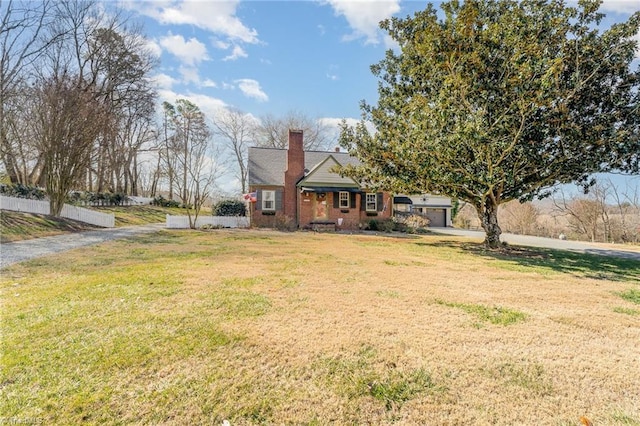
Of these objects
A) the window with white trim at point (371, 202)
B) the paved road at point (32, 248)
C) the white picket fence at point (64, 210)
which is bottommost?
the paved road at point (32, 248)

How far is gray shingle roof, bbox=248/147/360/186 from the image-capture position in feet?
69.4

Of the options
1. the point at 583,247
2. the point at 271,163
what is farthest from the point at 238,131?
the point at 583,247

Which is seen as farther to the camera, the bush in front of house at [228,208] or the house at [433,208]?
the house at [433,208]

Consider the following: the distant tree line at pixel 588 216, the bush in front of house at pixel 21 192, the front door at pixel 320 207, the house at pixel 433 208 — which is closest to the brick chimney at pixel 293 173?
the front door at pixel 320 207

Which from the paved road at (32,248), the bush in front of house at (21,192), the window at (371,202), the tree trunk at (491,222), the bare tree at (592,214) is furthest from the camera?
the bare tree at (592,214)

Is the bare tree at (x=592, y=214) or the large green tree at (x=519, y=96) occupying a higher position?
the large green tree at (x=519, y=96)

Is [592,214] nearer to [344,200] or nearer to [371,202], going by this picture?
[371,202]

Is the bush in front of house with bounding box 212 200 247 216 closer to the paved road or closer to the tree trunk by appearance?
the paved road

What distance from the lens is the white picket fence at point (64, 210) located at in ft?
49.9

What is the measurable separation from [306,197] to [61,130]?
44.3 ft

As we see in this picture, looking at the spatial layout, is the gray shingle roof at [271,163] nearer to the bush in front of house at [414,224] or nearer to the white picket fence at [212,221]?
the white picket fence at [212,221]

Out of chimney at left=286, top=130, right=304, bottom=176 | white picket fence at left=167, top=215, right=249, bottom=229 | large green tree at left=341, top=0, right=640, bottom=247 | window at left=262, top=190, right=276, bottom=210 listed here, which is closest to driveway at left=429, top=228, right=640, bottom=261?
large green tree at left=341, top=0, right=640, bottom=247

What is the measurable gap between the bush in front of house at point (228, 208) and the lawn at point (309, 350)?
15.9 m

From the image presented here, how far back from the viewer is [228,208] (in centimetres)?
2222
